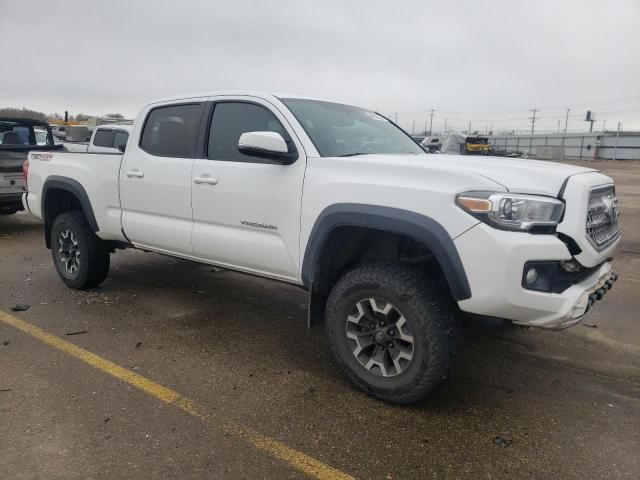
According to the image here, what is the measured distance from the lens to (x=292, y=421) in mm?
3074

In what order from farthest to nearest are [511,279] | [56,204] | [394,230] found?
1. [56,204]
2. [394,230]
3. [511,279]

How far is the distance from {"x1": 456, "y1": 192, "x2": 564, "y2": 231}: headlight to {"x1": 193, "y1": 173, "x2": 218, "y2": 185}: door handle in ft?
6.65

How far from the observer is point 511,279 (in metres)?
2.71

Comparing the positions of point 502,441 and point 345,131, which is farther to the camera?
point 345,131

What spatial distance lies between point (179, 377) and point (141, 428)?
2.18ft

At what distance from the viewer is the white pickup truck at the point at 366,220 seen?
2.80 meters

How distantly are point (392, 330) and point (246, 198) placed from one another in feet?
4.78

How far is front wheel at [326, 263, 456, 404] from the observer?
304cm

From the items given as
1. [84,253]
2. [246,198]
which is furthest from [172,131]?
[84,253]

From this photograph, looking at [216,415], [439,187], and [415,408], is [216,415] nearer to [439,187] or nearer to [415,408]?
[415,408]

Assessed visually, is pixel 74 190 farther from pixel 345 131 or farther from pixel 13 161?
pixel 13 161

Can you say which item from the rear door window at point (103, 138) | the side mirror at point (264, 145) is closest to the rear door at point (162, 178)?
the side mirror at point (264, 145)

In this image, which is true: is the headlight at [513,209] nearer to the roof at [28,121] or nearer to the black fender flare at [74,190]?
the black fender flare at [74,190]

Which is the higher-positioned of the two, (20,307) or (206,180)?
(206,180)
